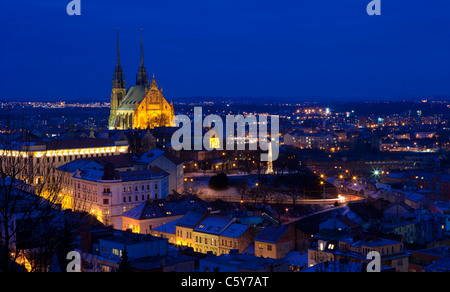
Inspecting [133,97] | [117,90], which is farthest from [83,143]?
[117,90]

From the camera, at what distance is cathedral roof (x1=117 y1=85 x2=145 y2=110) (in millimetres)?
55931

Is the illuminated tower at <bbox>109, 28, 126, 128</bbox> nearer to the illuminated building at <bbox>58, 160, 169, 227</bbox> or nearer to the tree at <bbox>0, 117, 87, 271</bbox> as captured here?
the illuminated building at <bbox>58, 160, 169, 227</bbox>

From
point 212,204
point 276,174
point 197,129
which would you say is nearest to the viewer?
point 212,204

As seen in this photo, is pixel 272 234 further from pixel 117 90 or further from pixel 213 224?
pixel 117 90

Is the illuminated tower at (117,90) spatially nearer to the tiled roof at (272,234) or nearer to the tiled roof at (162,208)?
the tiled roof at (162,208)

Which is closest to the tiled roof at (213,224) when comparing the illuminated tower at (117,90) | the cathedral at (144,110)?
the cathedral at (144,110)

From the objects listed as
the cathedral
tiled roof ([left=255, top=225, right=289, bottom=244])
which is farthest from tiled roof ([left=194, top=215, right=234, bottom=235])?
the cathedral

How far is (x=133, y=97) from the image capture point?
187 ft

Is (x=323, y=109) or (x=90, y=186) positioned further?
(x=323, y=109)

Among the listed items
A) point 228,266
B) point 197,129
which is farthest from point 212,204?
point 197,129
